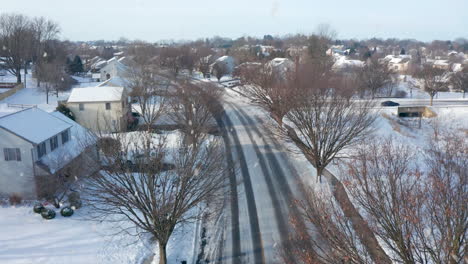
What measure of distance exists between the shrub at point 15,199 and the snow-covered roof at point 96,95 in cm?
1501

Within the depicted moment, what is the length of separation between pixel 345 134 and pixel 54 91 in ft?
146

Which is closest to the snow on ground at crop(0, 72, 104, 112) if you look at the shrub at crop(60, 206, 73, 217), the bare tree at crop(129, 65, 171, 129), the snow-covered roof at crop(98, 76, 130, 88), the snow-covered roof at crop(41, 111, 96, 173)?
the snow-covered roof at crop(98, 76, 130, 88)

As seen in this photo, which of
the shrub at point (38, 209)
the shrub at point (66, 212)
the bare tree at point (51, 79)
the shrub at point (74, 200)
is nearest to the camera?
the shrub at point (66, 212)

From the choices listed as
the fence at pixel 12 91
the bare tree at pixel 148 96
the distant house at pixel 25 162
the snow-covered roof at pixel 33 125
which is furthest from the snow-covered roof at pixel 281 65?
the fence at pixel 12 91

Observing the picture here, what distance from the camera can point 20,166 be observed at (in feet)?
69.5

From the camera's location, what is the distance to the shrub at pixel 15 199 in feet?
67.7

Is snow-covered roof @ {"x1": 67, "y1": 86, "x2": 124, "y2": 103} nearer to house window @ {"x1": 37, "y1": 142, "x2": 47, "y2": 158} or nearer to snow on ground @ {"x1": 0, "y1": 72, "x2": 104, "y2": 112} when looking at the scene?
snow on ground @ {"x1": 0, "y1": 72, "x2": 104, "y2": 112}

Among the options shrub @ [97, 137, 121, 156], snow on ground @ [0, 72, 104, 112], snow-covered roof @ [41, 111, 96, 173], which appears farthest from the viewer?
snow on ground @ [0, 72, 104, 112]

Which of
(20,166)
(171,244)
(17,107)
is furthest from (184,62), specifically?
(171,244)

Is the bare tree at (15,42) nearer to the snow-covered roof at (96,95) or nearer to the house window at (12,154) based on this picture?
the snow-covered roof at (96,95)

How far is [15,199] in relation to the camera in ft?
68.0

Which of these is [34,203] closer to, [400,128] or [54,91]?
[400,128]

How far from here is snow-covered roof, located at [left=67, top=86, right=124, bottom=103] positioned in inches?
1369

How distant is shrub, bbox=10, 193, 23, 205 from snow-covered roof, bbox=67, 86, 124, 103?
15013 millimetres
